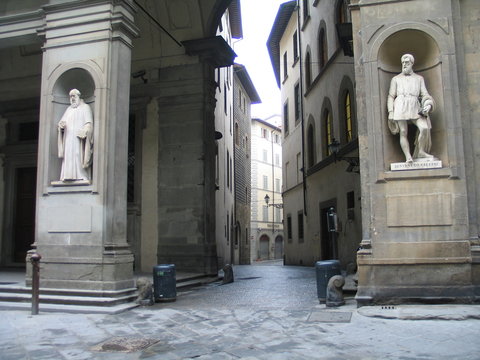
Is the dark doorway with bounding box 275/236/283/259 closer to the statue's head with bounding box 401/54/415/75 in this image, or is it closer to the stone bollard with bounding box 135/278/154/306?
the stone bollard with bounding box 135/278/154/306

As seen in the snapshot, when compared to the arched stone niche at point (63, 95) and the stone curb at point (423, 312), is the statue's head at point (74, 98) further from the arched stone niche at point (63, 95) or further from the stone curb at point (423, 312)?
the stone curb at point (423, 312)

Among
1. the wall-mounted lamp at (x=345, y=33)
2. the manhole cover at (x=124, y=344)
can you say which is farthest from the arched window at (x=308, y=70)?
the manhole cover at (x=124, y=344)

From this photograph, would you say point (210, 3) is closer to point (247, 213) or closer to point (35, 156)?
point (35, 156)

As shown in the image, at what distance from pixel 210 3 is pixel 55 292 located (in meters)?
10.4

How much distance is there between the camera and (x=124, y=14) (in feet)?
31.8

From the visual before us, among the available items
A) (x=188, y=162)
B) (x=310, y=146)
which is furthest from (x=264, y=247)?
(x=188, y=162)

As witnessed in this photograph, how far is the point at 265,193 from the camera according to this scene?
189ft

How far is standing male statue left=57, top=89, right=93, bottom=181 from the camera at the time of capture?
9.25 m

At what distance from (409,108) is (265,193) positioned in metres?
49.9

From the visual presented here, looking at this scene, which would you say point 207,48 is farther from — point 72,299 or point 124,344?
point 124,344

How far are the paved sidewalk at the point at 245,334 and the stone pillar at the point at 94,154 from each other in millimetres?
1115

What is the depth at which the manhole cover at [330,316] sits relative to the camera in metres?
6.90

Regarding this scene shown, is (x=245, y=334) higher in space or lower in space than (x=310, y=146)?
lower

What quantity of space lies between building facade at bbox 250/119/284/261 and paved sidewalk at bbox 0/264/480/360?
45.1 m
